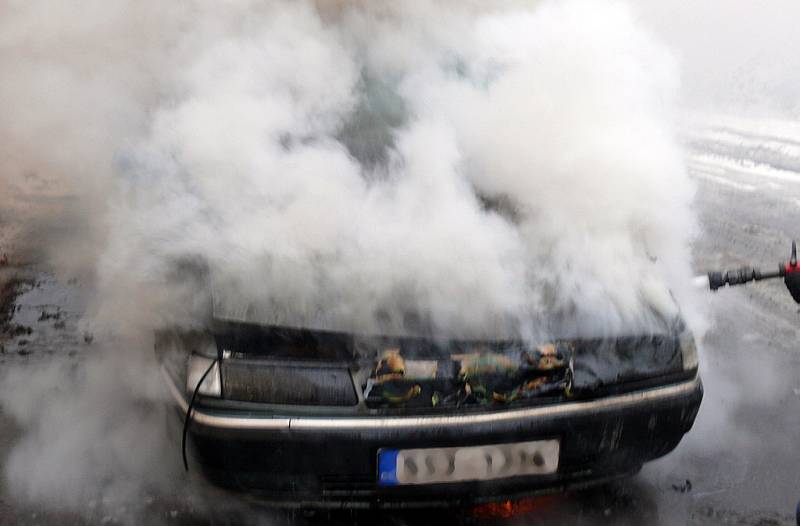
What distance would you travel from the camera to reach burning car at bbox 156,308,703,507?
210cm

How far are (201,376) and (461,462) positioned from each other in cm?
85

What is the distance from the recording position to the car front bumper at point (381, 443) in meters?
2.09

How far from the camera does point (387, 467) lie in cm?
213

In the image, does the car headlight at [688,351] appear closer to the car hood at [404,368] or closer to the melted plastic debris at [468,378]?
the car hood at [404,368]

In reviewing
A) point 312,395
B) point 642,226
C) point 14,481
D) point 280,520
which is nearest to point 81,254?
point 14,481

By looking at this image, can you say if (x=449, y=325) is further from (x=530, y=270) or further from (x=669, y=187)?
(x=669, y=187)

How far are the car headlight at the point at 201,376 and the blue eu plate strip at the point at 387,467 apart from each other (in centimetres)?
53

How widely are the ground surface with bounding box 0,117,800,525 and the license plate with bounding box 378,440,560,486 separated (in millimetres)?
476

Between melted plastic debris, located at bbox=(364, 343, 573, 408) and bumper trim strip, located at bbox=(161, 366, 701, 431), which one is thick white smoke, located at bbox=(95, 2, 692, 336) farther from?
bumper trim strip, located at bbox=(161, 366, 701, 431)

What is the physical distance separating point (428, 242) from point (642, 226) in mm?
932

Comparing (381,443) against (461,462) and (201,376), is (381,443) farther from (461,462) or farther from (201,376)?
(201,376)

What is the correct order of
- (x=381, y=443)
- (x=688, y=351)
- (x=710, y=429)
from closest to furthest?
(x=381, y=443), (x=688, y=351), (x=710, y=429)

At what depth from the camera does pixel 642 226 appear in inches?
108

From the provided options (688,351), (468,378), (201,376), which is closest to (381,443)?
(468,378)
